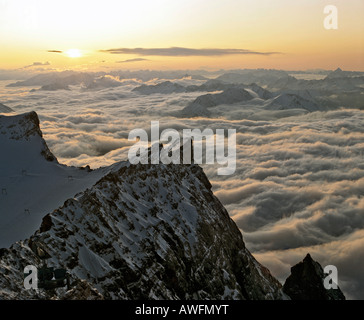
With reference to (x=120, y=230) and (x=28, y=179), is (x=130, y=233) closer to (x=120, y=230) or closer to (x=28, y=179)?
(x=120, y=230)

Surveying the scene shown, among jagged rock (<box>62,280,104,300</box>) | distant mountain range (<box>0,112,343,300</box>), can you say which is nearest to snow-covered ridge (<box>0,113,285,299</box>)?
distant mountain range (<box>0,112,343,300</box>)

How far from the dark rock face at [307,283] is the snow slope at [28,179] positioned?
59919mm

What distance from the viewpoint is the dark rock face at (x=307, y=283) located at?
3853 inches

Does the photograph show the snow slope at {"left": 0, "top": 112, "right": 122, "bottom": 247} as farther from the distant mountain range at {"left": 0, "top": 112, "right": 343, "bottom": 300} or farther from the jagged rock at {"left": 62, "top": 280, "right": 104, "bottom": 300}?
the jagged rock at {"left": 62, "top": 280, "right": 104, "bottom": 300}

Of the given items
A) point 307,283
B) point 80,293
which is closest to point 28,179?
point 80,293

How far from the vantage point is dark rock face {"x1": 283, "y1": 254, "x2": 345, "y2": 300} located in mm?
97875

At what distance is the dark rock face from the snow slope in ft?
197

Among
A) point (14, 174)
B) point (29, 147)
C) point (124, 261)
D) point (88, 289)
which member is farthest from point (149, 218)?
point (88, 289)

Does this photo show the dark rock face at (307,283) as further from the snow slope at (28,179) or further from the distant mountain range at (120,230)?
the snow slope at (28,179)

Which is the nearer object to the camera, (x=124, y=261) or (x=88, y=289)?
(x=88, y=289)

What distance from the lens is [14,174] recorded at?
78.2m

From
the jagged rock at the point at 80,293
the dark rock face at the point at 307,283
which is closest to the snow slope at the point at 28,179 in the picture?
the jagged rock at the point at 80,293

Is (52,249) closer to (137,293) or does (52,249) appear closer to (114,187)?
(137,293)

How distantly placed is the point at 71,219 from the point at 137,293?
51.8ft
